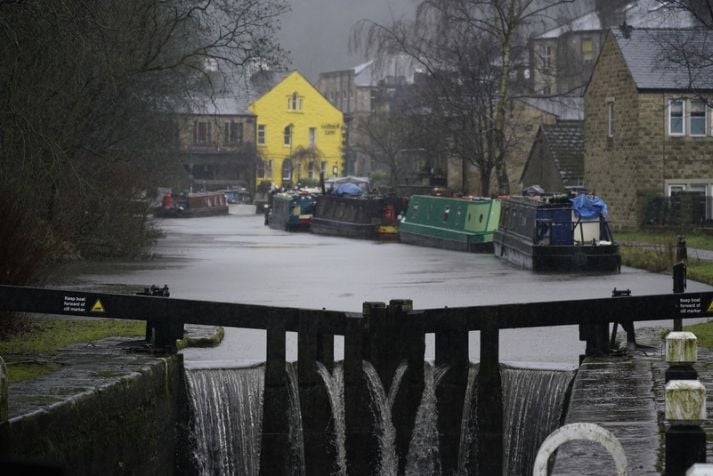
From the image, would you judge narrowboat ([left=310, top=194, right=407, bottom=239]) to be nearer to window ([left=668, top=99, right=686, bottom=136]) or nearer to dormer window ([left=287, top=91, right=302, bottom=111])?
window ([left=668, top=99, right=686, bottom=136])

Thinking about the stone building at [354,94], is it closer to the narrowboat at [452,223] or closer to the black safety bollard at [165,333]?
the narrowboat at [452,223]

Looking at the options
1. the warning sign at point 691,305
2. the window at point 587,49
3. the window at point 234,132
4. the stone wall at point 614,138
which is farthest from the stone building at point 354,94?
the warning sign at point 691,305

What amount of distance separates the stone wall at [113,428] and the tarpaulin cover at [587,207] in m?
23.6

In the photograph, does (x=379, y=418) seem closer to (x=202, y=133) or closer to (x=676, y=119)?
(x=676, y=119)

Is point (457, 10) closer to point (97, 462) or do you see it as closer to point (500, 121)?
point (500, 121)

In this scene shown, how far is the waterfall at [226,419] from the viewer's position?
14266 millimetres

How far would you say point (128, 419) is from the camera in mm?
12500

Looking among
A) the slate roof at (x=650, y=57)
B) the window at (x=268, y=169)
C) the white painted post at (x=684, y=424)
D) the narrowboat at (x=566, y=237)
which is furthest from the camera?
the window at (x=268, y=169)

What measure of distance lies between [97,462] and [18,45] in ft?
25.0

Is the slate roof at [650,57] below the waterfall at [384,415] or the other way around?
the other way around

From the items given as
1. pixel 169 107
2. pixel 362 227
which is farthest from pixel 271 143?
pixel 169 107

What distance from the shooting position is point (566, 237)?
3675 centimetres

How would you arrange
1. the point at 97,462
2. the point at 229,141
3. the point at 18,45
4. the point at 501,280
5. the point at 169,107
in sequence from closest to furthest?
the point at 97,462 < the point at 18,45 < the point at 501,280 < the point at 169,107 < the point at 229,141

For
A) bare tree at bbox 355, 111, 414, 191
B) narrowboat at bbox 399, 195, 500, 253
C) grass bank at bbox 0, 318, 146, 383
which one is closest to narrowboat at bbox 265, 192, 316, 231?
narrowboat at bbox 399, 195, 500, 253
